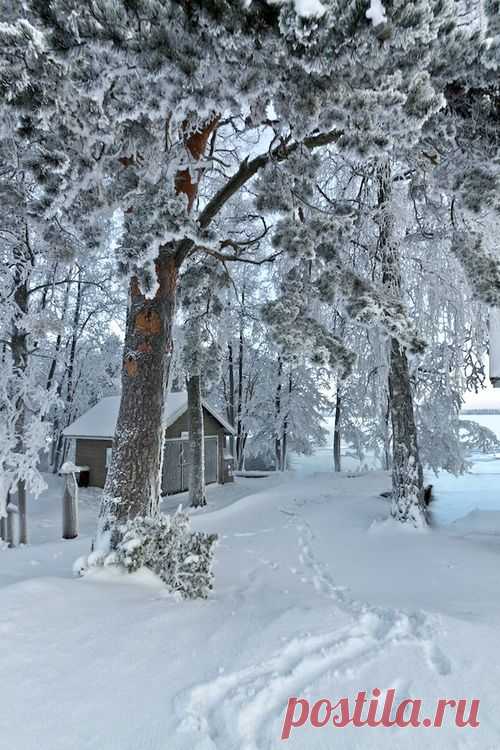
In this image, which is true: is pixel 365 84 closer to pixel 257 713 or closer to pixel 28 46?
pixel 28 46

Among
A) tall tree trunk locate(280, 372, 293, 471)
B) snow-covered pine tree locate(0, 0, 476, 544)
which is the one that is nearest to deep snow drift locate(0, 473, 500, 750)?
snow-covered pine tree locate(0, 0, 476, 544)

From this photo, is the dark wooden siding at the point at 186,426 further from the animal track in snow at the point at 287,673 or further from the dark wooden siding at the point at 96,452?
the animal track in snow at the point at 287,673

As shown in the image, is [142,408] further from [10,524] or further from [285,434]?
[285,434]

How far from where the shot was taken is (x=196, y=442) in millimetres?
12586

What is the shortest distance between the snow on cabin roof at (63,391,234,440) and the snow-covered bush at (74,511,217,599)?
11574 mm

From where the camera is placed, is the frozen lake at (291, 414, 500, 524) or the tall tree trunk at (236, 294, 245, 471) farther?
the tall tree trunk at (236, 294, 245, 471)

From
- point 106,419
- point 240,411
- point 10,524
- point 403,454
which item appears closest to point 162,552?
point 403,454

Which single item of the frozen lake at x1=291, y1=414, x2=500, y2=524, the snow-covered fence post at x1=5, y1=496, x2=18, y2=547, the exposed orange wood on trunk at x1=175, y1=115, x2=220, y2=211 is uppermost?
the exposed orange wood on trunk at x1=175, y1=115, x2=220, y2=211

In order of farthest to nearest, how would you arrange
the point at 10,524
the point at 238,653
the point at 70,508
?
1. the point at 10,524
2. the point at 70,508
3. the point at 238,653

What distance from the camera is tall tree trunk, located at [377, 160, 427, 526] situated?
8.12m

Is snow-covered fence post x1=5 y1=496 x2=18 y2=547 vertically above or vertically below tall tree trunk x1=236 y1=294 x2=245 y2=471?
below

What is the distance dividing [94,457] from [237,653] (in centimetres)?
1556

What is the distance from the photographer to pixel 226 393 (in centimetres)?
2469

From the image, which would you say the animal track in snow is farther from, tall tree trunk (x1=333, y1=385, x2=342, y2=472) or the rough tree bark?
tall tree trunk (x1=333, y1=385, x2=342, y2=472)
